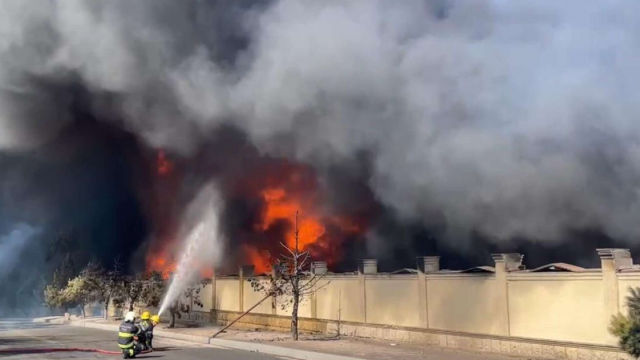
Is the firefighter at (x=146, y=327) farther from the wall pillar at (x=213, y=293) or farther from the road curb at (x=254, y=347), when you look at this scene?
the wall pillar at (x=213, y=293)

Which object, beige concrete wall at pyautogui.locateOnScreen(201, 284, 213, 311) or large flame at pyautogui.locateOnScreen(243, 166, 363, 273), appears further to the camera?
large flame at pyautogui.locateOnScreen(243, 166, 363, 273)

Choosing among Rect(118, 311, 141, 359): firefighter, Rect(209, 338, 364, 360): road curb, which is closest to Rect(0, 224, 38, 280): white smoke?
Rect(209, 338, 364, 360): road curb

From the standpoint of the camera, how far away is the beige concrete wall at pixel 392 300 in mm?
17938

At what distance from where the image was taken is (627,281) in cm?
1258

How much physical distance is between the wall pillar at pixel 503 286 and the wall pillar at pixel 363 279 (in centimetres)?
513

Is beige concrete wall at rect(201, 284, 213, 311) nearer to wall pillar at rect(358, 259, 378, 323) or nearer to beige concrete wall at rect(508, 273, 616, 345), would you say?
wall pillar at rect(358, 259, 378, 323)

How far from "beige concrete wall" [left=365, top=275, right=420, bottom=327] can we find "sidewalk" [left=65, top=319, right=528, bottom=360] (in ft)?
2.85

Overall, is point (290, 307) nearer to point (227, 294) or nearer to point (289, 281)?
point (289, 281)

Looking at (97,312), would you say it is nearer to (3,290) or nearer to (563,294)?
(3,290)

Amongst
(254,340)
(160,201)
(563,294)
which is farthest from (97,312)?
(563,294)

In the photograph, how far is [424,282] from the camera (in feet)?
57.7

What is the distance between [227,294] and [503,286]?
14.5 m

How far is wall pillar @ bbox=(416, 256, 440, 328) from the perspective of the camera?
1746 cm

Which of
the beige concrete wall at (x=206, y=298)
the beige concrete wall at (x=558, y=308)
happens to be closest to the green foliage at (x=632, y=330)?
the beige concrete wall at (x=558, y=308)
